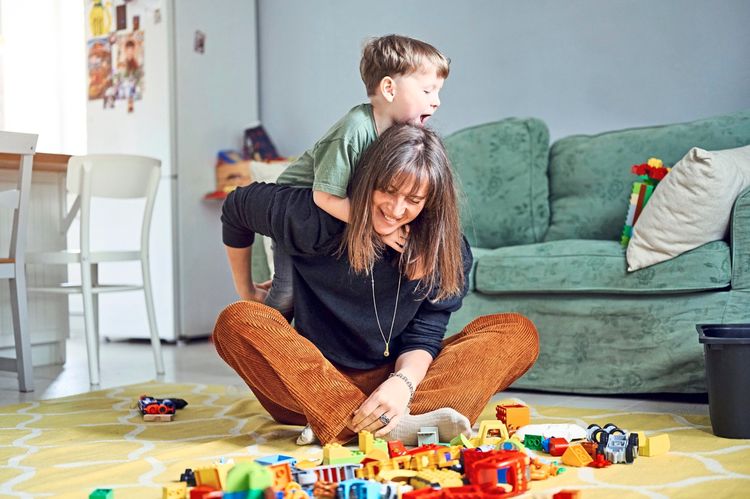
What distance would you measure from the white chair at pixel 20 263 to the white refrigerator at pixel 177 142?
141 cm

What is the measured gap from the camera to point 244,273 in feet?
6.56

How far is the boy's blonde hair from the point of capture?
1823 mm

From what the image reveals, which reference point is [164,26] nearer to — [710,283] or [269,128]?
[269,128]

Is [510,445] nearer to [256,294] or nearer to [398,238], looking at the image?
[398,238]

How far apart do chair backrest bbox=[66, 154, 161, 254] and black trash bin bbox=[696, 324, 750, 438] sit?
2.14 meters

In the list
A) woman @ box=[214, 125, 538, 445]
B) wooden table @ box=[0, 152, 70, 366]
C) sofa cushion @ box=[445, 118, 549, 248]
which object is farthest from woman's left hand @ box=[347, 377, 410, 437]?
wooden table @ box=[0, 152, 70, 366]

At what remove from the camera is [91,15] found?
14.8 feet

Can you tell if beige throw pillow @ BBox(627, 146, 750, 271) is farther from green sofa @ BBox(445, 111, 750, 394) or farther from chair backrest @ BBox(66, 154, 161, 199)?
chair backrest @ BBox(66, 154, 161, 199)

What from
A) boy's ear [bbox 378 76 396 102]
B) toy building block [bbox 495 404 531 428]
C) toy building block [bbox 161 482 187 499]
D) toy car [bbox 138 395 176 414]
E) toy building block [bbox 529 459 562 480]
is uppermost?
boy's ear [bbox 378 76 396 102]

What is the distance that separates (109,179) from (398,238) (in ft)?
5.48

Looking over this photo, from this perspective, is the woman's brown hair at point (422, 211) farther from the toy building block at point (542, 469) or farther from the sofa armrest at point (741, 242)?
the sofa armrest at point (741, 242)

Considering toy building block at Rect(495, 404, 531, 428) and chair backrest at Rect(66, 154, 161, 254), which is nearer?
toy building block at Rect(495, 404, 531, 428)

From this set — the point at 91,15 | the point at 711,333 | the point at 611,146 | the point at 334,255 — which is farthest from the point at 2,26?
the point at 711,333

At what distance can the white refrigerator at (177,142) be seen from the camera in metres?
4.21
